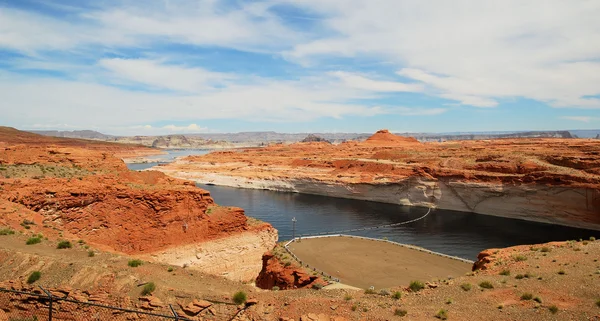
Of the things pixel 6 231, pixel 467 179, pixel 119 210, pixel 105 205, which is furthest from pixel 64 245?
pixel 467 179

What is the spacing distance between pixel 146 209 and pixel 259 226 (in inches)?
310

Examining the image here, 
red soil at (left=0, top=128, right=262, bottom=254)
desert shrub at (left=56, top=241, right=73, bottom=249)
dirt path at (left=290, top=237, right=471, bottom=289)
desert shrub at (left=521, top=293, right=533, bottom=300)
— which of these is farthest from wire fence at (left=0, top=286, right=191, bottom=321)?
dirt path at (left=290, top=237, right=471, bottom=289)

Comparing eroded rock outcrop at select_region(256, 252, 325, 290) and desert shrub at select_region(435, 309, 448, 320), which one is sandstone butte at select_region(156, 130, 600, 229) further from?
desert shrub at select_region(435, 309, 448, 320)

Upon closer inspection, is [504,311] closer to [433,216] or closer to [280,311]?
[280,311]

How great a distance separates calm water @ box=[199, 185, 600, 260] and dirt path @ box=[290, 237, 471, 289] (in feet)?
24.3

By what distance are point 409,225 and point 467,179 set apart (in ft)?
47.7

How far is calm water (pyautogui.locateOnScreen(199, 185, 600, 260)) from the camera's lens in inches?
1518

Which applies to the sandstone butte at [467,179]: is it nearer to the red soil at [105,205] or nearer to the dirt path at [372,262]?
the dirt path at [372,262]

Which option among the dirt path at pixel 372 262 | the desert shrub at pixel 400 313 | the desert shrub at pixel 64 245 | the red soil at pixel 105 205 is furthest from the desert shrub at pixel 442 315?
the red soil at pixel 105 205

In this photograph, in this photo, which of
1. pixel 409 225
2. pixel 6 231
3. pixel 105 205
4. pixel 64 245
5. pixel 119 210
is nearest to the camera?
pixel 6 231

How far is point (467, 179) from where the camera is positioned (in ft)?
178

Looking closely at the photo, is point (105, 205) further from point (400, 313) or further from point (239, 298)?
point (400, 313)

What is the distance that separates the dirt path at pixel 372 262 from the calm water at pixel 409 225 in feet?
24.3

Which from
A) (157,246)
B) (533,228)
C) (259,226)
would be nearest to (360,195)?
(533,228)
